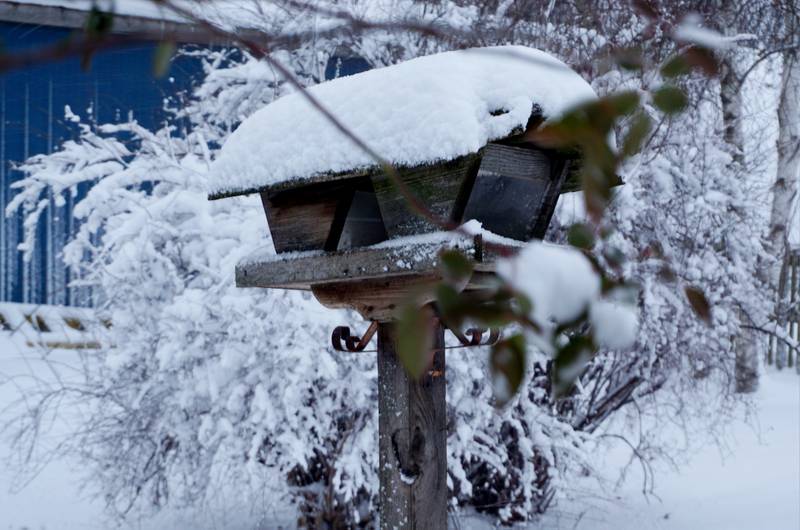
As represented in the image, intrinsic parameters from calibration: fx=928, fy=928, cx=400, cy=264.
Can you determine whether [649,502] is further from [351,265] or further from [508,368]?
[508,368]

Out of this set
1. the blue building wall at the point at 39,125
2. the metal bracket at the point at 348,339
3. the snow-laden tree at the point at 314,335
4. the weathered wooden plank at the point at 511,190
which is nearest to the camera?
the weathered wooden plank at the point at 511,190

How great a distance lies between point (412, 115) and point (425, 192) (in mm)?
162

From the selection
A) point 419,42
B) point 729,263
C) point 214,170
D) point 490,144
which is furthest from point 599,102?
point 729,263

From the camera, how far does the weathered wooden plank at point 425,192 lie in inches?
72.6

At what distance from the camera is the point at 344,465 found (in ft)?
12.7

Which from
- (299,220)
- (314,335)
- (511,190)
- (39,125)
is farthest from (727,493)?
(39,125)

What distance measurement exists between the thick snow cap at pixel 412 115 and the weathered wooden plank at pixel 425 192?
65mm

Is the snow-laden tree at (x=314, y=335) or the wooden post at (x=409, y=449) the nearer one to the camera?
the wooden post at (x=409, y=449)

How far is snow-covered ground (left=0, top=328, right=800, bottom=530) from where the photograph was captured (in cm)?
463

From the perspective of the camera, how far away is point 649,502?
5.02 m

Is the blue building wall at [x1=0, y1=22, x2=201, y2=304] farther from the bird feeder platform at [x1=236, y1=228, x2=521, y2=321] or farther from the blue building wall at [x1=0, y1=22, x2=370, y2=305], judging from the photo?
the bird feeder platform at [x1=236, y1=228, x2=521, y2=321]

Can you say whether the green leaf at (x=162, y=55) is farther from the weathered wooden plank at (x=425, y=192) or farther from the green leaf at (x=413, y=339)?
the weathered wooden plank at (x=425, y=192)

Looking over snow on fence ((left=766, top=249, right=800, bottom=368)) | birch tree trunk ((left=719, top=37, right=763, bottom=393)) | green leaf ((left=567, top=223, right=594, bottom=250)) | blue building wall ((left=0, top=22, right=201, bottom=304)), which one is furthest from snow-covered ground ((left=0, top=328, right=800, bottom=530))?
green leaf ((left=567, top=223, right=594, bottom=250))

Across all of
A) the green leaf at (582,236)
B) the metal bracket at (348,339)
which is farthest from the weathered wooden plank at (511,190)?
the green leaf at (582,236)
